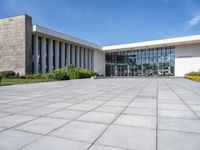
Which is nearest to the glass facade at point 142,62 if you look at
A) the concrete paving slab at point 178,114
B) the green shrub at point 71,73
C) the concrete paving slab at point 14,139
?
the green shrub at point 71,73

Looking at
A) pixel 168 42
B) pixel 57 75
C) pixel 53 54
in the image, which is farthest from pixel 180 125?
pixel 168 42

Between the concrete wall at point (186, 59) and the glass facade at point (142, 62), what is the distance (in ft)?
4.86

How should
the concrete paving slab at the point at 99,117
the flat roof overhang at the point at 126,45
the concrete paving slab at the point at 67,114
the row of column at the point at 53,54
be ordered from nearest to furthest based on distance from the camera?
the concrete paving slab at the point at 99,117
the concrete paving slab at the point at 67,114
the flat roof overhang at the point at 126,45
the row of column at the point at 53,54

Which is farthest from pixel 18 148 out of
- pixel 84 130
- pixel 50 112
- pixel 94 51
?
pixel 94 51

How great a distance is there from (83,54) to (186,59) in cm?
2274

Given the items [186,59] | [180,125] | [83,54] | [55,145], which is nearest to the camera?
[55,145]

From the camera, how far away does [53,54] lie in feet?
101

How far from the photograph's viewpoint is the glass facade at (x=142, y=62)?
38.9m

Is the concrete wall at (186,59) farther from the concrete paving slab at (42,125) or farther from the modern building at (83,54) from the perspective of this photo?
the concrete paving slab at (42,125)

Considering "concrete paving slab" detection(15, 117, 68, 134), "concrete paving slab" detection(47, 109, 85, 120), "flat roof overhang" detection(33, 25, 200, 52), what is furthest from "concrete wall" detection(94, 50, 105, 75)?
"concrete paving slab" detection(15, 117, 68, 134)

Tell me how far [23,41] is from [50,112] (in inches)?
931

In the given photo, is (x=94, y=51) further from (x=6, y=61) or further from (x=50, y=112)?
(x=50, y=112)

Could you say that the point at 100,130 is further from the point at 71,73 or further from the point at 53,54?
the point at 53,54

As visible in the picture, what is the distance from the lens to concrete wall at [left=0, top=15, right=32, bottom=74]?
Result: 82.7 ft
